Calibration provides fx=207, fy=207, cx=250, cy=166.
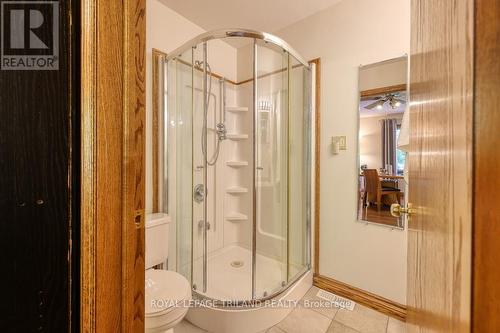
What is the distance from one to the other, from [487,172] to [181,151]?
1949mm

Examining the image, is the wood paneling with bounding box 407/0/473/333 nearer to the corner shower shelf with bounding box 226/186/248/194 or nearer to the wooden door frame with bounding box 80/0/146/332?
the wooden door frame with bounding box 80/0/146/332

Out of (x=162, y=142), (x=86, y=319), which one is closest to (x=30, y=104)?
(x=86, y=319)

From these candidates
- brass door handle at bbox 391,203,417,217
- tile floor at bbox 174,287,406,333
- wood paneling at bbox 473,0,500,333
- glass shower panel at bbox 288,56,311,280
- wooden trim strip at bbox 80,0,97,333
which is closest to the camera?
wood paneling at bbox 473,0,500,333

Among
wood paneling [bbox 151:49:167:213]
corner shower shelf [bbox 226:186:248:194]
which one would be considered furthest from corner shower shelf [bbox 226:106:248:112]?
corner shower shelf [bbox 226:186:248:194]

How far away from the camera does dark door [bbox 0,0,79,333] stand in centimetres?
47

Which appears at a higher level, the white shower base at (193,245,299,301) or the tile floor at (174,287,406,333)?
the white shower base at (193,245,299,301)

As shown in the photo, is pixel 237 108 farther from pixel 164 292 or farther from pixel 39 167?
pixel 39 167

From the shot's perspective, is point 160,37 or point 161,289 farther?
point 160,37

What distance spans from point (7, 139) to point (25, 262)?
287 millimetres

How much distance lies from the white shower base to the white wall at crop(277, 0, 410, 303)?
474 mm

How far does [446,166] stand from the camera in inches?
16.5

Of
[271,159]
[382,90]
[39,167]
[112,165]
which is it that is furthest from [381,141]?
[39,167]

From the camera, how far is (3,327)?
1.55ft

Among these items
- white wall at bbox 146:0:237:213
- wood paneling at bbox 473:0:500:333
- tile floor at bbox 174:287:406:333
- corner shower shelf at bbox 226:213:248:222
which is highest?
white wall at bbox 146:0:237:213
